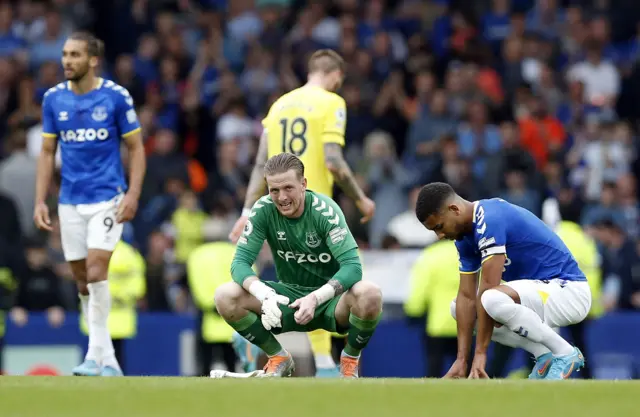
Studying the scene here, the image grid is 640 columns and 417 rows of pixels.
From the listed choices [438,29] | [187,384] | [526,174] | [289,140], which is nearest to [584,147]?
[526,174]

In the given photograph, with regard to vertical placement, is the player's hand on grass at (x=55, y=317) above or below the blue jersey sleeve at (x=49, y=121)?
below

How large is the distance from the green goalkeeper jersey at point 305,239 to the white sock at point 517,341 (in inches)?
42.7

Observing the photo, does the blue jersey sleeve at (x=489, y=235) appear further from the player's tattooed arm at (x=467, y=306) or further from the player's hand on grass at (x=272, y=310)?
the player's hand on grass at (x=272, y=310)

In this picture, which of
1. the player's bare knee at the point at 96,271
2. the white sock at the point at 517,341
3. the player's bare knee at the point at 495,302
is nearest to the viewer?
the player's bare knee at the point at 495,302

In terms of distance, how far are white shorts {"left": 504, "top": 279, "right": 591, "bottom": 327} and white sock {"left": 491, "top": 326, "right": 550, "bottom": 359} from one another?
181 mm

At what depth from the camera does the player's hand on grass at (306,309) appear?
9.12 metres

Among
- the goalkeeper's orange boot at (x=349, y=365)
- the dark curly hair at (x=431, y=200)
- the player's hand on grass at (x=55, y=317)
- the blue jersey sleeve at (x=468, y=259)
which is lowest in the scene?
the player's hand on grass at (x=55, y=317)

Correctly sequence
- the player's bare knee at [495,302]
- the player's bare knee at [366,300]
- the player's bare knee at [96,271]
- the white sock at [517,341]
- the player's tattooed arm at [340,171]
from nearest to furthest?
the player's bare knee at [495,302]
the player's bare knee at [366,300]
the white sock at [517,341]
the player's bare knee at [96,271]
the player's tattooed arm at [340,171]

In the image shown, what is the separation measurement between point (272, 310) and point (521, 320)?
1.65 metres

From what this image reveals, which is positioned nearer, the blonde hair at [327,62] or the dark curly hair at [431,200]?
the dark curly hair at [431,200]

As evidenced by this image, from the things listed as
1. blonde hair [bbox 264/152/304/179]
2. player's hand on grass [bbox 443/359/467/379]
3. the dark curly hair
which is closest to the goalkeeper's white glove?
blonde hair [bbox 264/152/304/179]

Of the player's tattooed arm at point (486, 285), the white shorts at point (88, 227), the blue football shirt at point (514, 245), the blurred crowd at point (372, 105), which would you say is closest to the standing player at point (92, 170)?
the white shorts at point (88, 227)

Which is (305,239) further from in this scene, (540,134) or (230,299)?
(540,134)

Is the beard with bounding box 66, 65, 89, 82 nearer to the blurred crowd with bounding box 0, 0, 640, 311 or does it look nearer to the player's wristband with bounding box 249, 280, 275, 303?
the player's wristband with bounding box 249, 280, 275, 303
